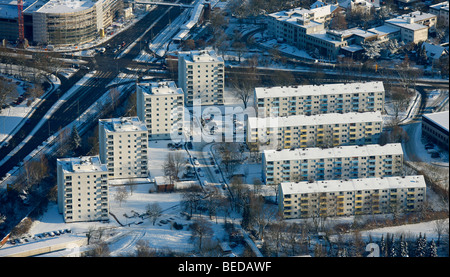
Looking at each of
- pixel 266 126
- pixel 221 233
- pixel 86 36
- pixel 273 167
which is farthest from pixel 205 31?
pixel 221 233

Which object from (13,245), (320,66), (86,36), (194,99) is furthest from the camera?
(86,36)

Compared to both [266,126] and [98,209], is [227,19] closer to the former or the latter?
[266,126]

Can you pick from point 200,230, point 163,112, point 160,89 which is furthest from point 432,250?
point 160,89

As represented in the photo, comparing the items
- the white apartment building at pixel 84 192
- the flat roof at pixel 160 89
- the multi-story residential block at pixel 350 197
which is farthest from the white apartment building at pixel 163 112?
the multi-story residential block at pixel 350 197

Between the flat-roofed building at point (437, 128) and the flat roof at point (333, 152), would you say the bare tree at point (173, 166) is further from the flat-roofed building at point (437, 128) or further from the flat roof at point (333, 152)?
the flat-roofed building at point (437, 128)

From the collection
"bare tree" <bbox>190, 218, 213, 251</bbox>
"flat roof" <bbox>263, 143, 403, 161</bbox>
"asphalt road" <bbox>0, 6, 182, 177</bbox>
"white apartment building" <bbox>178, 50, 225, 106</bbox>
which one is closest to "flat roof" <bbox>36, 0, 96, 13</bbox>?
"asphalt road" <bbox>0, 6, 182, 177</bbox>

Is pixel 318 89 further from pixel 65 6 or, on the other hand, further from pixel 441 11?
pixel 65 6

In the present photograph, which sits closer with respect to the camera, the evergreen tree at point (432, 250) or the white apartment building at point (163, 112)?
the evergreen tree at point (432, 250)
